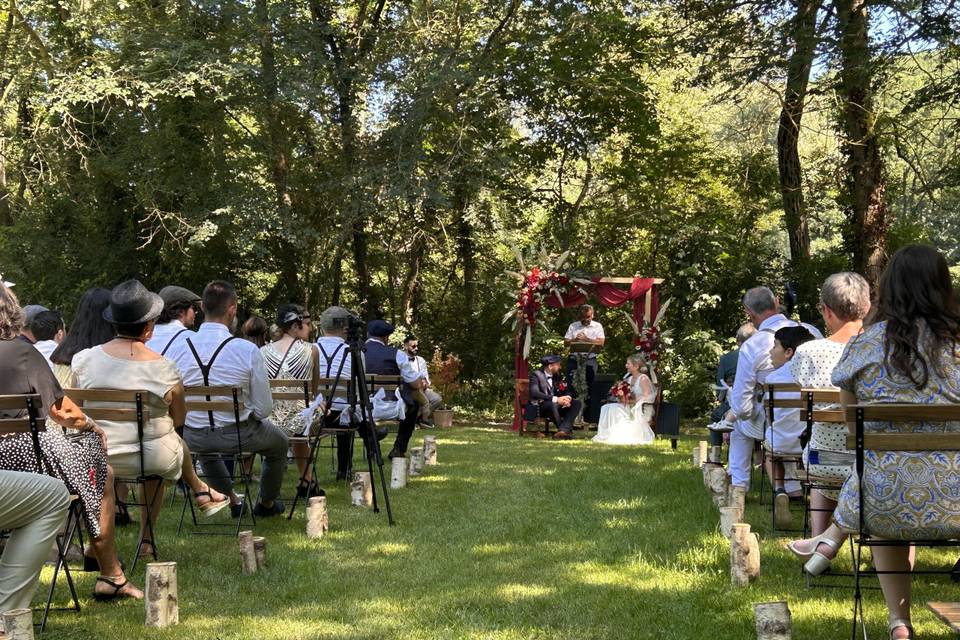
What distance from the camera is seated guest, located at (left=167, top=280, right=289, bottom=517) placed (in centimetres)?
780

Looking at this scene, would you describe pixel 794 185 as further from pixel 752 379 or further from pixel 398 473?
pixel 752 379

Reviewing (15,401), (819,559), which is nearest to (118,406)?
(15,401)

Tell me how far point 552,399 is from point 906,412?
13091 millimetres

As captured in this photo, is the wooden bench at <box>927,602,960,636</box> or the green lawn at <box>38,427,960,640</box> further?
the green lawn at <box>38,427,960,640</box>

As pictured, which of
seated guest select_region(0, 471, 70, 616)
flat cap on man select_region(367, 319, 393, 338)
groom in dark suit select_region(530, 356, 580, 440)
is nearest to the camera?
seated guest select_region(0, 471, 70, 616)

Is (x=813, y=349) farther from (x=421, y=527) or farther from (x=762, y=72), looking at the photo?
(x=762, y=72)

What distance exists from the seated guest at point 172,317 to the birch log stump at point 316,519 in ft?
5.51

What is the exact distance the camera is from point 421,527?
8039 millimetres

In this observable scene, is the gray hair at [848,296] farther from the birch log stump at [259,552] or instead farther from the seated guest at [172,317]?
the seated guest at [172,317]

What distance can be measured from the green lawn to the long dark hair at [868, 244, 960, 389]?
1.33 m

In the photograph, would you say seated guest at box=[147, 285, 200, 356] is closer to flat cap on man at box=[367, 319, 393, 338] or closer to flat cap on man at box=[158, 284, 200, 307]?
flat cap on man at box=[158, 284, 200, 307]

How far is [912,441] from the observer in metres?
4.27

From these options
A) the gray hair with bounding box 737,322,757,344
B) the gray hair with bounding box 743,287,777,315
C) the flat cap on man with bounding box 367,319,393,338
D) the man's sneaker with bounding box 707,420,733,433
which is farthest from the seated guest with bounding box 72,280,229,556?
the man's sneaker with bounding box 707,420,733,433

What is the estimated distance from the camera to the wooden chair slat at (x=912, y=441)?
4242 mm
